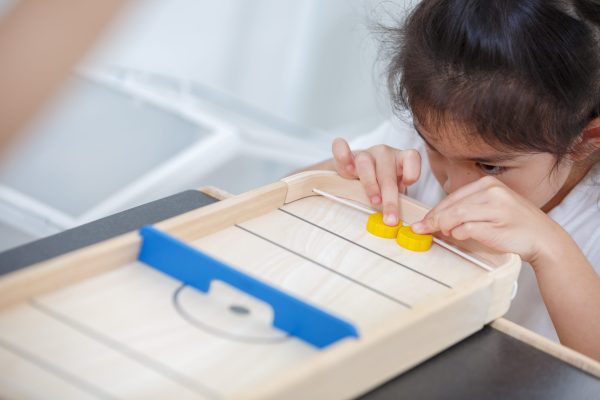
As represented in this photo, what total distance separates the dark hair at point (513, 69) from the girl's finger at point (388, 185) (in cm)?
7

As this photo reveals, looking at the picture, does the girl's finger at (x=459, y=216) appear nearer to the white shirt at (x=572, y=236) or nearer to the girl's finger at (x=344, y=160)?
the girl's finger at (x=344, y=160)

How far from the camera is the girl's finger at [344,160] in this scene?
91cm

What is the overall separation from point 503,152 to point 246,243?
0.33 meters

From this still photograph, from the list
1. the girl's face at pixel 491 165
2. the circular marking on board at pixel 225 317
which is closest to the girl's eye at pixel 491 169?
the girl's face at pixel 491 165

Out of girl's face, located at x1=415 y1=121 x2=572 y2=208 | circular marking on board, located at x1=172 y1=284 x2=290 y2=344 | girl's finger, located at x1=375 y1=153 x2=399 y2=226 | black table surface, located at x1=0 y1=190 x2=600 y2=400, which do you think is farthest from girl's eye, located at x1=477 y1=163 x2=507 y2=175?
circular marking on board, located at x1=172 y1=284 x2=290 y2=344

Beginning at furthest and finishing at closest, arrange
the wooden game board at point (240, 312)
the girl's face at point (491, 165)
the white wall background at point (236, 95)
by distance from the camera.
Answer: the white wall background at point (236, 95) < the girl's face at point (491, 165) < the wooden game board at point (240, 312)

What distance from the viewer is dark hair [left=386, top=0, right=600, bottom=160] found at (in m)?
0.86

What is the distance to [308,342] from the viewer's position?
1.95 feet

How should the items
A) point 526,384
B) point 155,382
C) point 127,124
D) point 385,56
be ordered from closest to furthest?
1. point 155,382
2. point 526,384
3. point 385,56
4. point 127,124

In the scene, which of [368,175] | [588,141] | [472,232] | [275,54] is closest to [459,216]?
[472,232]

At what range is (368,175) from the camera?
0.89m

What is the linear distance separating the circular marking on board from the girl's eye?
42 centimetres

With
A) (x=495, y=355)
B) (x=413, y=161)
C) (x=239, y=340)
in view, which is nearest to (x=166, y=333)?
(x=239, y=340)

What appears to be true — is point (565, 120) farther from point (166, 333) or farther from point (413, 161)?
point (166, 333)
